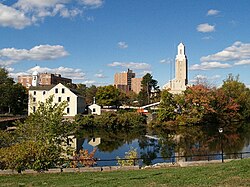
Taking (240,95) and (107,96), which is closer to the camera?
(240,95)

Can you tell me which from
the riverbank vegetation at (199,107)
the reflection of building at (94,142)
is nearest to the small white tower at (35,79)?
the riverbank vegetation at (199,107)

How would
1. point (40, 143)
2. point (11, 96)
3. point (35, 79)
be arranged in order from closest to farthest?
point (40, 143), point (11, 96), point (35, 79)

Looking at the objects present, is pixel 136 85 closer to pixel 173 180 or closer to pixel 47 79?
pixel 47 79

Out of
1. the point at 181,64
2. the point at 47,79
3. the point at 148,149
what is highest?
the point at 181,64

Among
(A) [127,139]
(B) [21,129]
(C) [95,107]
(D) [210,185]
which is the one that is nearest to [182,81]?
(C) [95,107]

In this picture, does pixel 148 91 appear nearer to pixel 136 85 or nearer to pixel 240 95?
pixel 240 95

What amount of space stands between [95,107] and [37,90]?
12.4m

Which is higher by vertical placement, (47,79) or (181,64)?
(181,64)

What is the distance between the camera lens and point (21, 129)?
19891 millimetres

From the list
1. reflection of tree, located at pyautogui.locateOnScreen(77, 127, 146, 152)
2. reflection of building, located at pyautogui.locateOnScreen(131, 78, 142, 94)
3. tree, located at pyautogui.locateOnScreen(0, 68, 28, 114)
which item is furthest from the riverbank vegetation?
reflection of building, located at pyautogui.locateOnScreen(131, 78, 142, 94)

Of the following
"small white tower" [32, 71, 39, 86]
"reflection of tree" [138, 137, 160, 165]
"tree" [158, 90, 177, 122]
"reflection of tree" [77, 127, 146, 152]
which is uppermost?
"small white tower" [32, 71, 39, 86]

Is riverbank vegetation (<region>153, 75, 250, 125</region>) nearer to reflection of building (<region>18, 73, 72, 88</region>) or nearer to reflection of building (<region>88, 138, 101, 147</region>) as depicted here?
reflection of building (<region>88, 138, 101, 147</region>)

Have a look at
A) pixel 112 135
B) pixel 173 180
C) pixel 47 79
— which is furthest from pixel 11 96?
pixel 47 79

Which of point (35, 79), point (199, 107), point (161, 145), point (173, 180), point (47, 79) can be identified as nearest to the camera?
point (173, 180)
